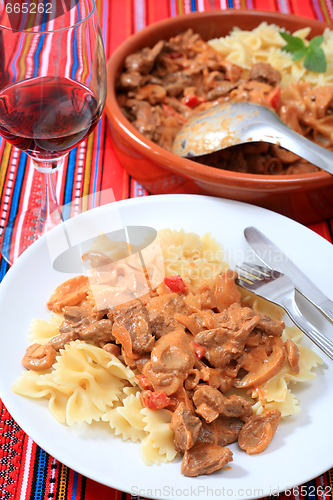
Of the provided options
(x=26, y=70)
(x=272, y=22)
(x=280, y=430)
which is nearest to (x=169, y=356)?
(x=280, y=430)

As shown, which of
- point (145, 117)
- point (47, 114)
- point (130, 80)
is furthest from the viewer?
point (130, 80)

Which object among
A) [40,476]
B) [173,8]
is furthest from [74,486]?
[173,8]

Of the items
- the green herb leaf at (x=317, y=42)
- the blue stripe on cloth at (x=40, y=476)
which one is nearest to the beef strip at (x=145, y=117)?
the green herb leaf at (x=317, y=42)

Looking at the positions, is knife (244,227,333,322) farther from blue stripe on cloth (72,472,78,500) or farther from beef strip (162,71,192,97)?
beef strip (162,71,192,97)

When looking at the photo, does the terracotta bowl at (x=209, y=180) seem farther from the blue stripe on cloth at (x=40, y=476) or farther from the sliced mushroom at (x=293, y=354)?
the blue stripe on cloth at (x=40, y=476)

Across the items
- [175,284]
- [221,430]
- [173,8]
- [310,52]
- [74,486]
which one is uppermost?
[173,8]

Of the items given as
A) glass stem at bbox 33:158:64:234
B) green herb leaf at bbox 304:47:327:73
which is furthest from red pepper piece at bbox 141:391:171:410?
green herb leaf at bbox 304:47:327:73

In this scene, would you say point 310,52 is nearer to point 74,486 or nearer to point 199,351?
point 199,351
